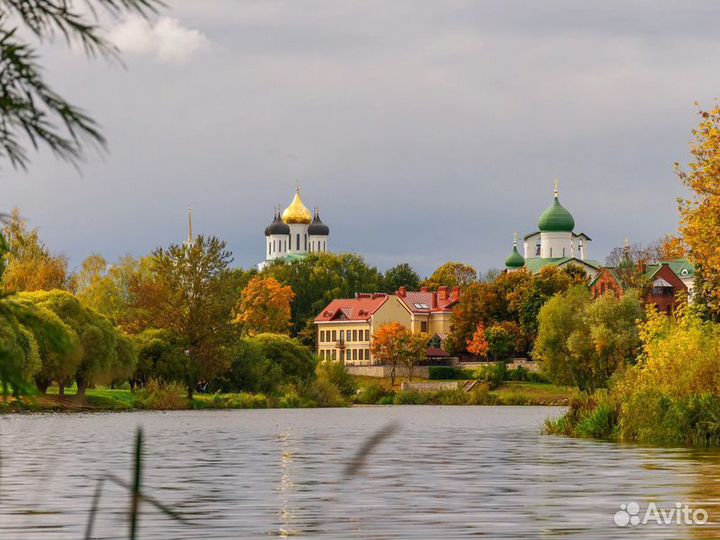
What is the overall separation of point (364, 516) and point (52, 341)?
15557mm

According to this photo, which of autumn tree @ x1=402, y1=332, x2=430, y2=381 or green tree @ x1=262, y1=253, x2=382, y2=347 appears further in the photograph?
green tree @ x1=262, y1=253, x2=382, y2=347

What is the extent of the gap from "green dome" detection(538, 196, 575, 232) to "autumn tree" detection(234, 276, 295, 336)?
44130 millimetres

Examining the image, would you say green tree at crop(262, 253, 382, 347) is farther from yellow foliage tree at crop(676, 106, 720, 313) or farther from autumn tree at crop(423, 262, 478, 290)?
yellow foliage tree at crop(676, 106, 720, 313)

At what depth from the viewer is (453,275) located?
604 feet

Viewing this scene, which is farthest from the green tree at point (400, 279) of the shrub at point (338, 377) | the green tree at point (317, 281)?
the shrub at point (338, 377)

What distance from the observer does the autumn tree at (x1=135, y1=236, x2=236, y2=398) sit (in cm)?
8762

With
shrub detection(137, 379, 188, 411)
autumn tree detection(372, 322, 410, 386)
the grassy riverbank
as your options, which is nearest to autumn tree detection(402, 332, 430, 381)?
autumn tree detection(372, 322, 410, 386)

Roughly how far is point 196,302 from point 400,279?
96854 millimetres

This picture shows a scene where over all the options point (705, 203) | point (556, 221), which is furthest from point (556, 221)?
point (705, 203)

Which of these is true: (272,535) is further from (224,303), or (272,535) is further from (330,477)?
(224,303)

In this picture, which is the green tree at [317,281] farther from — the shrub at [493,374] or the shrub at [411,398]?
the shrub at [411,398]

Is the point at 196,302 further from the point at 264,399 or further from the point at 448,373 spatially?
the point at 448,373

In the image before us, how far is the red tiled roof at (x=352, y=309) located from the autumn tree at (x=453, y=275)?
21.1m

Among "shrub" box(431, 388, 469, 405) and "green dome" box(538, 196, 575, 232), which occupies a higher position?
"green dome" box(538, 196, 575, 232)
